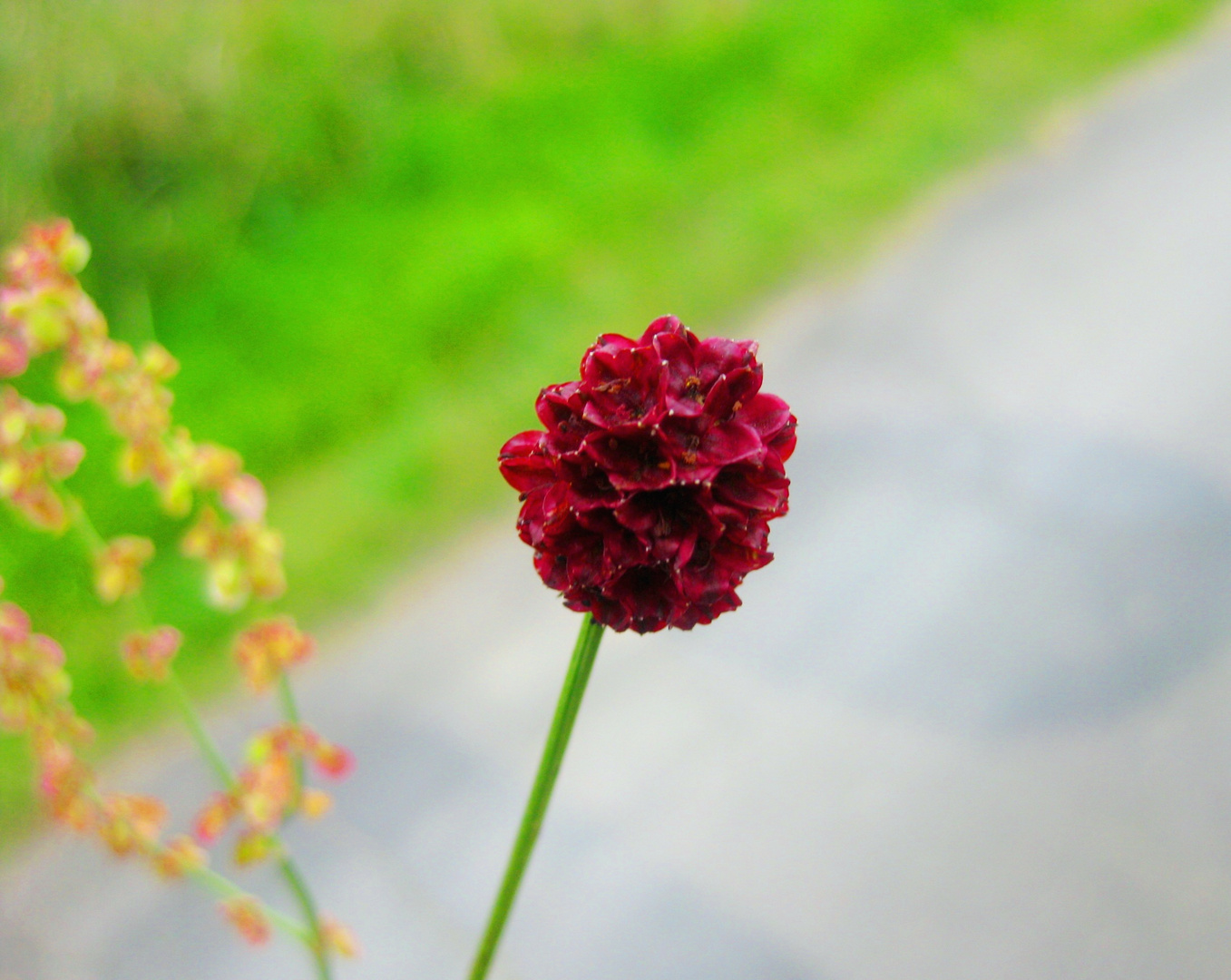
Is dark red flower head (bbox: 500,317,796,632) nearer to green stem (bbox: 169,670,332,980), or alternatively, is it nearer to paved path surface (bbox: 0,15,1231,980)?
green stem (bbox: 169,670,332,980)

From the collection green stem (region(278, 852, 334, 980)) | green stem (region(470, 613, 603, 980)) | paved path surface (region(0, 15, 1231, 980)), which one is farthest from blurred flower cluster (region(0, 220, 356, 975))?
paved path surface (region(0, 15, 1231, 980))

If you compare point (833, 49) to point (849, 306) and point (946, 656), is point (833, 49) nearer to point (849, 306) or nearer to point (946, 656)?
point (849, 306)

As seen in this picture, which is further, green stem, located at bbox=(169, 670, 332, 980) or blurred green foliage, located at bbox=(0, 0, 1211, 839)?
blurred green foliage, located at bbox=(0, 0, 1211, 839)

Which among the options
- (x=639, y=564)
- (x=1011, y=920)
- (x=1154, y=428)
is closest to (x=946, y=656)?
(x=1011, y=920)

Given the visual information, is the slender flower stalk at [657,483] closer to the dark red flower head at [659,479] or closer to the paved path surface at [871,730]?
the dark red flower head at [659,479]

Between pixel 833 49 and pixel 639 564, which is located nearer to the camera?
pixel 639 564

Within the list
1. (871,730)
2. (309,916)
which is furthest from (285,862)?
(871,730)
